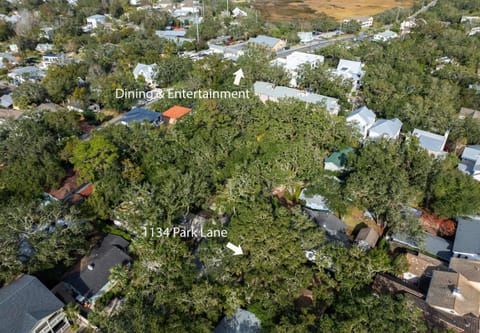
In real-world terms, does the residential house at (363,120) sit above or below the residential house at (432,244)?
above

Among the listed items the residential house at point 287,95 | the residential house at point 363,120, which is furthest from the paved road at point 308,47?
the residential house at point 363,120

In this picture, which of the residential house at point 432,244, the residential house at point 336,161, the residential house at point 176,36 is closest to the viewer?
the residential house at point 432,244

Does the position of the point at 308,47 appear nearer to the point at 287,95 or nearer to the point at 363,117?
the point at 287,95

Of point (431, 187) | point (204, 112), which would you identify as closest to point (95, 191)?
point (204, 112)

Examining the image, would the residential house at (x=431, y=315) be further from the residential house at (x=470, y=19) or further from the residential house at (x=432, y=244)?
the residential house at (x=470, y=19)

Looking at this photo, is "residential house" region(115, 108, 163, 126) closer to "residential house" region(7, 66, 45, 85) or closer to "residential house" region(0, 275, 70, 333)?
"residential house" region(7, 66, 45, 85)

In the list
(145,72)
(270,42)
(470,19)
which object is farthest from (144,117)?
(470,19)

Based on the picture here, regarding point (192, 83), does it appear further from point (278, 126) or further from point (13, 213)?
point (13, 213)

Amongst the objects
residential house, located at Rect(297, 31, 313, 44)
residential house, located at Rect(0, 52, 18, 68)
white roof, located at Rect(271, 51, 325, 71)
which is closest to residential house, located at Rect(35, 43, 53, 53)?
residential house, located at Rect(0, 52, 18, 68)
